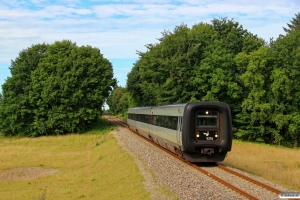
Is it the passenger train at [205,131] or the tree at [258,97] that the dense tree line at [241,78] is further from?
the passenger train at [205,131]

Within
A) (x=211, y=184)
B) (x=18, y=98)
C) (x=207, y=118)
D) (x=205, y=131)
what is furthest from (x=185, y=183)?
(x=18, y=98)

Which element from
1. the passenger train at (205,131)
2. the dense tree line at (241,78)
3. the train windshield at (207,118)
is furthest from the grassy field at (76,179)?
the dense tree line at (241,78)

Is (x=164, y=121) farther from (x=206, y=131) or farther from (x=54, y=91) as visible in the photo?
(x=54, y=91)

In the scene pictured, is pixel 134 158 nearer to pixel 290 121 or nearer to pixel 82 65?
pixel 290 121

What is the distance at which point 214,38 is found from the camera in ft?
154

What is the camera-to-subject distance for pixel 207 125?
1620cm

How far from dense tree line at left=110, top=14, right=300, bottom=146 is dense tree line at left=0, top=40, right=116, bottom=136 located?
8.90 m

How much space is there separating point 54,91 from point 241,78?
23.7 meters

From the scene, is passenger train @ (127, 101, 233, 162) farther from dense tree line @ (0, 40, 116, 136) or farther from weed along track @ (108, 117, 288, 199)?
dense tree line @ (0, 40, 116, 136)

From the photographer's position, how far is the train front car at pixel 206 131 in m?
15.9

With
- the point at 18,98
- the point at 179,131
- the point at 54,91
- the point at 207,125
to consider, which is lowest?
the point at 179,131

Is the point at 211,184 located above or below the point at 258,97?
below

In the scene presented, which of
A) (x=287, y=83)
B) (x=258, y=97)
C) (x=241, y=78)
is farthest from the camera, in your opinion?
(x=241, y=78)

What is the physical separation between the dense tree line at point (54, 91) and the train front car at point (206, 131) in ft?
115
